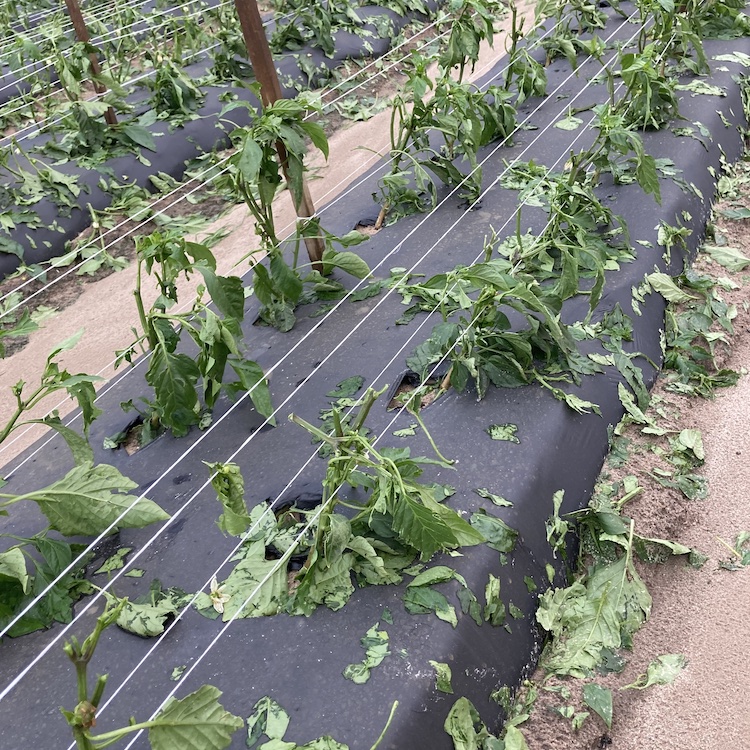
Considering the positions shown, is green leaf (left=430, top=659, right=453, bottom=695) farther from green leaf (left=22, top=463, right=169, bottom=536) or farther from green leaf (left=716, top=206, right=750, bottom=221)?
green leaf (left=716, top=206, right=750, bottom=221)

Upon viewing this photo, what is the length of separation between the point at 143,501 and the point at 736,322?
2.43 metres

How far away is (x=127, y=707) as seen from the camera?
1.85 meters

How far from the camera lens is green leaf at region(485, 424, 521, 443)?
2436 millimetres

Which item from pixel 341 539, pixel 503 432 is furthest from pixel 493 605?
pixel 503 432

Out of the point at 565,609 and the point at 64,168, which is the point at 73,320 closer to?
the point at 64,168

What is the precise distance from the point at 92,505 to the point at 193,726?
30.3 inches

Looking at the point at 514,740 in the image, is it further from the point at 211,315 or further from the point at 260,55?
the point at 260,55

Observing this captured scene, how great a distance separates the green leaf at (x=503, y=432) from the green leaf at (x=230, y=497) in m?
0.84

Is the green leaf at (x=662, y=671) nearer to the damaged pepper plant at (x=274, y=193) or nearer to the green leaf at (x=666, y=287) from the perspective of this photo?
the green leaf at (x=666, y=287)

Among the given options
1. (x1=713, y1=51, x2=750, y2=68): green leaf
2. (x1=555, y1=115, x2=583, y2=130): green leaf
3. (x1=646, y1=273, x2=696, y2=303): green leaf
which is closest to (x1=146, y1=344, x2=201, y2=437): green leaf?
(x1=646, y1=273, x2=696, y2=303): green leaf

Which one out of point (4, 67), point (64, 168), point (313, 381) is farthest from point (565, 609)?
point (4, 67)

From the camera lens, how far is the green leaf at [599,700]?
1983 mm

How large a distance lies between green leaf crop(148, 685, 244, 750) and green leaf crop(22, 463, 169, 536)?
620 mm

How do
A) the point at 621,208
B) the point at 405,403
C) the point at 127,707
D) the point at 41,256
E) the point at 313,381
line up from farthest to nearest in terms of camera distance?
the point at 41,256, the point at 621,208, the point at 313,381, the point at 405,403, the point at 127,707
